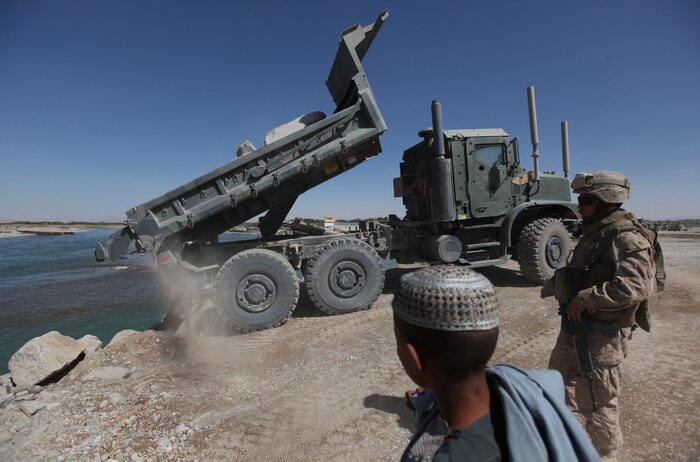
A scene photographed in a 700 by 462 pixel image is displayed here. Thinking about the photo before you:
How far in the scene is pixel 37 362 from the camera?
12.6ft

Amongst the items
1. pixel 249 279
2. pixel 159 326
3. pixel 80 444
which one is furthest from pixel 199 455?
pixel 159 326

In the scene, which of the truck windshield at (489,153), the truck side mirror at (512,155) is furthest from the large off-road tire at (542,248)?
the truck windshield at (489,153)

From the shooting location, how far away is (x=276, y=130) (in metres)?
5.68

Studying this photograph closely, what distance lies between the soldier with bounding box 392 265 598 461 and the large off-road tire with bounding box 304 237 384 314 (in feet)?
15.3

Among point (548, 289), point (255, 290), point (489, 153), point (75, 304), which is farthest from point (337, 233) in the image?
point (75, 304)

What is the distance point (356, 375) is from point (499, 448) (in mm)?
3060

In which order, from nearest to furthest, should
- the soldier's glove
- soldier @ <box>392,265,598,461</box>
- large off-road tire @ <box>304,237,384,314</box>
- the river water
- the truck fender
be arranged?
soldier @ <box>392,265,598,461</box> < the soldier's glove < large off-road tire @ <box>304,237,384,314</box> < the truck fender < the river water

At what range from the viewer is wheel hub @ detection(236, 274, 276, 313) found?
527cm

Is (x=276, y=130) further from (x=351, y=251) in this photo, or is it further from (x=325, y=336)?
(x=325, y=336)

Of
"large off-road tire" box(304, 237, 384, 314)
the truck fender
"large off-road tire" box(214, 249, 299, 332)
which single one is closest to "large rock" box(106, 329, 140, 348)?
"large off-road tire" box(214, 249, 299, 332)

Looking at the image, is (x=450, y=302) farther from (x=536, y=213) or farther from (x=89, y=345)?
(x=536, y=213)

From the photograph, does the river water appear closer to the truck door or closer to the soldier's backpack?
the truck door

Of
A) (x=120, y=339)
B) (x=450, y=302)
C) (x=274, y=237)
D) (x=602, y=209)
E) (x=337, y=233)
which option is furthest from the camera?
(x=274, y=237)

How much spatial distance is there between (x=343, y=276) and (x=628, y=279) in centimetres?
423
